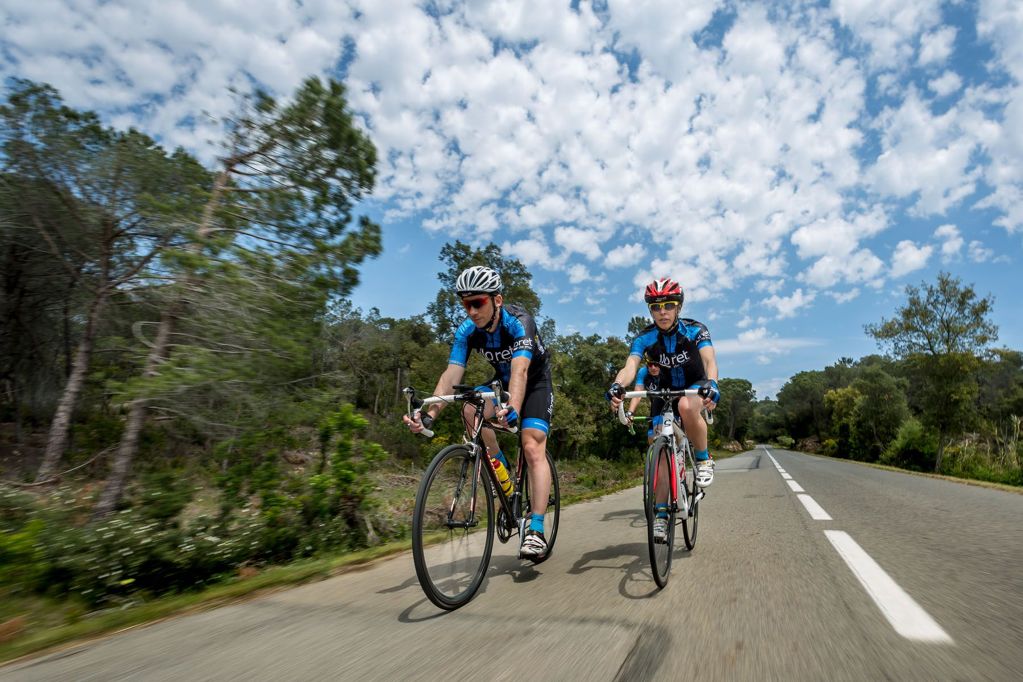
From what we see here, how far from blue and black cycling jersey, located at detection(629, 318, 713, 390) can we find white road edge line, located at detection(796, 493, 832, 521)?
8.38 ft

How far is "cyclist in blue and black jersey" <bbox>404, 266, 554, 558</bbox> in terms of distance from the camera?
3.58m

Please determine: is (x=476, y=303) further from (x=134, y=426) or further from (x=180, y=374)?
(x=134, y=426)

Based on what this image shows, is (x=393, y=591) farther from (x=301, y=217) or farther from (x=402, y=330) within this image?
(x=402, y=330)

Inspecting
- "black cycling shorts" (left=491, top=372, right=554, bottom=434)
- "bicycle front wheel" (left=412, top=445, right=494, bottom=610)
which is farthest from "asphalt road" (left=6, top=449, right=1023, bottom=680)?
"black cycling shorts" (left=491, top=372, right=554, bottom=434)

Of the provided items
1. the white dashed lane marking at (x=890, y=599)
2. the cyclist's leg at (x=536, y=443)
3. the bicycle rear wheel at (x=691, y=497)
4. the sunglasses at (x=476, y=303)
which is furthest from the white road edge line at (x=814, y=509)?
the sunglasses at (x=476, y=303)

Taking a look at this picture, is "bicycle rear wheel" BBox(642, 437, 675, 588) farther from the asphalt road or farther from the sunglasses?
the sunglasses

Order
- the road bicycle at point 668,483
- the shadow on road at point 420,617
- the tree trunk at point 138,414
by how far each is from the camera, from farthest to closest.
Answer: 1. the tree trunk at point 138,414
2. the road bicycle at point 668,483
3. the shadow on road at point 420,617

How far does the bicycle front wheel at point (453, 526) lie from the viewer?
283 cm

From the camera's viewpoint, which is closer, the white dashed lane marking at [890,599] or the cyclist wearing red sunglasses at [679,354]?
the white dashed lane marking at [890,599]

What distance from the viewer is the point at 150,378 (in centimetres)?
785

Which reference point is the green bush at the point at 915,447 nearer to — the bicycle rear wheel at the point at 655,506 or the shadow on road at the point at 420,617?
the bicycle rear wheel at the point at 655,506

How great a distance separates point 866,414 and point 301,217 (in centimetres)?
5477

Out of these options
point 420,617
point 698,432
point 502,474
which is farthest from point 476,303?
point 698,432

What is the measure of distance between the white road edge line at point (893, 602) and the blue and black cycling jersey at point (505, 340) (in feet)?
→ 7.81
